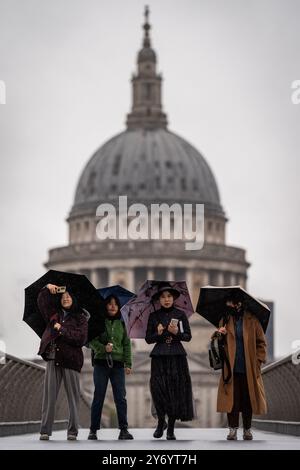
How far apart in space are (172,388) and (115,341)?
3.49 ft

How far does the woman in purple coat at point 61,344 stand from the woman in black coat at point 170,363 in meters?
1.11

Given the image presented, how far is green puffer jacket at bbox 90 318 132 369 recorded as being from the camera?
83.4 feet

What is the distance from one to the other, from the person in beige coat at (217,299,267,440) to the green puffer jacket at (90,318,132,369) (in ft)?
5.01

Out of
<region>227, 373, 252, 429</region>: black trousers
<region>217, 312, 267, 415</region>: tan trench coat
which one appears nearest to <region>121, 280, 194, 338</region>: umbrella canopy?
<region>217, 312, 267, 415</region>: tan trench coat

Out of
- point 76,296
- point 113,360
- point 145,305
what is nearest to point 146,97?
point 145,305

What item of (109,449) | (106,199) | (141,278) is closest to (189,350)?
(141,278)

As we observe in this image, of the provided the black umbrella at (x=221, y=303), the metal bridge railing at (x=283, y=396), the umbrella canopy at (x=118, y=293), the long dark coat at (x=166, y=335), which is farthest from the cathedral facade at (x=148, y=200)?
the black umbrella at (x=221, y=303)

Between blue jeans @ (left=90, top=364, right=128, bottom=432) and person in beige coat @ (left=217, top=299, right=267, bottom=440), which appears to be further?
blue jeans @ (left=90, top=364, right=128, bottom=432)

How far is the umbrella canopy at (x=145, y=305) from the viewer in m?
25.6

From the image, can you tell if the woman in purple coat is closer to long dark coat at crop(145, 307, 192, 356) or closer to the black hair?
the black hair

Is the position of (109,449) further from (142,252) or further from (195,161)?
(195,161)

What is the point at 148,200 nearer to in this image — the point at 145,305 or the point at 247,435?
the point at 145,305

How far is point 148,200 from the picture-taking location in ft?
558
